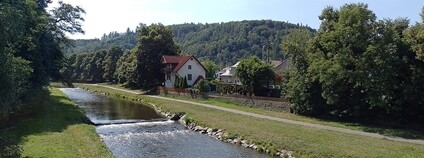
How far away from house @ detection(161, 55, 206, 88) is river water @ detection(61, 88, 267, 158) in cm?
2550

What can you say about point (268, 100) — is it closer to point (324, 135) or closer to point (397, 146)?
point (324, 135)

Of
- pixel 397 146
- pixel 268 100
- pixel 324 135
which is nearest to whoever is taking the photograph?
pixel 397 146

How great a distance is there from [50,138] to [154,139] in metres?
8.52

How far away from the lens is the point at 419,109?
32.1m

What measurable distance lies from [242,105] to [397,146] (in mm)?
26096

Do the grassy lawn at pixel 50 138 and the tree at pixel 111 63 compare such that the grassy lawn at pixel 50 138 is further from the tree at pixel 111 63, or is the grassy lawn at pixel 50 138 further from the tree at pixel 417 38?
the tree at pixel 111 63

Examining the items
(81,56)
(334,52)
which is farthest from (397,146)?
(81,56)

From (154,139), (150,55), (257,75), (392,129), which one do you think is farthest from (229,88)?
(392,129)

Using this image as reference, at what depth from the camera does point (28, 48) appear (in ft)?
103

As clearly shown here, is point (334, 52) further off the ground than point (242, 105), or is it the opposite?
point (334, 52)

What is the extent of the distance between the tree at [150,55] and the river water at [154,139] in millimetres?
31170

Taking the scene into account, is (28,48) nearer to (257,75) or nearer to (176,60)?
(257,75)

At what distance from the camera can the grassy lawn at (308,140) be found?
2324cm

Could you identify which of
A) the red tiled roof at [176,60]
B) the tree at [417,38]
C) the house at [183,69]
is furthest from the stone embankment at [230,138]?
the red tiled roof at [176,60]
